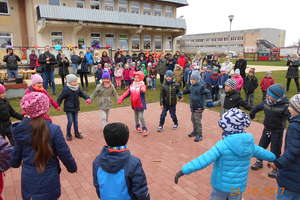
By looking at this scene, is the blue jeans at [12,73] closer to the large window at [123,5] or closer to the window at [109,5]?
the window at [109,5]

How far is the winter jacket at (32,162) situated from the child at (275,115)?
10.4 ft

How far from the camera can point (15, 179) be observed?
396 centimetres

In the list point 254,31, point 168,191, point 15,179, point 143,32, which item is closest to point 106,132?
point 168,191

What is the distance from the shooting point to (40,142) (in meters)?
2.20

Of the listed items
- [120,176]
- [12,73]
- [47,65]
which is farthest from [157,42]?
[120,176]

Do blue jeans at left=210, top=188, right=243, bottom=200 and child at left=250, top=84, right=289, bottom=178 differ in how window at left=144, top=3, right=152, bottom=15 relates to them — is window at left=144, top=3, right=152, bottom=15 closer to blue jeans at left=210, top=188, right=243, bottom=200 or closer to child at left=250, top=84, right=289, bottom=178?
child at left=250, top=84, right=289, bottom=178

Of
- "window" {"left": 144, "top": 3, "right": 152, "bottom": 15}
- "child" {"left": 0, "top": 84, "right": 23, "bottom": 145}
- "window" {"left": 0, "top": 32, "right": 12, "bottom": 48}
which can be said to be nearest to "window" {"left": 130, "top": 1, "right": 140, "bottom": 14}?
→ "window" {"left": 144, "top": 3, "right": 152, "bottom": 15}

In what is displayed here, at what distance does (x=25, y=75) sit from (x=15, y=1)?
9.55 metres

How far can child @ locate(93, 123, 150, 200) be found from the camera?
1879 mm

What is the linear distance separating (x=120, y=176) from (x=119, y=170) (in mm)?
50

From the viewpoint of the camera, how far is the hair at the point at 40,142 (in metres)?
2.19

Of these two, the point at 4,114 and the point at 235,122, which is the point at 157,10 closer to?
the point at 4,114

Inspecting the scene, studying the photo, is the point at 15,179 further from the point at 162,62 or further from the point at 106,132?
the point at 162,62

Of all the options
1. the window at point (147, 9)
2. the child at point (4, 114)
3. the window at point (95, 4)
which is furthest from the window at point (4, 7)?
the child at point (4, 114)
